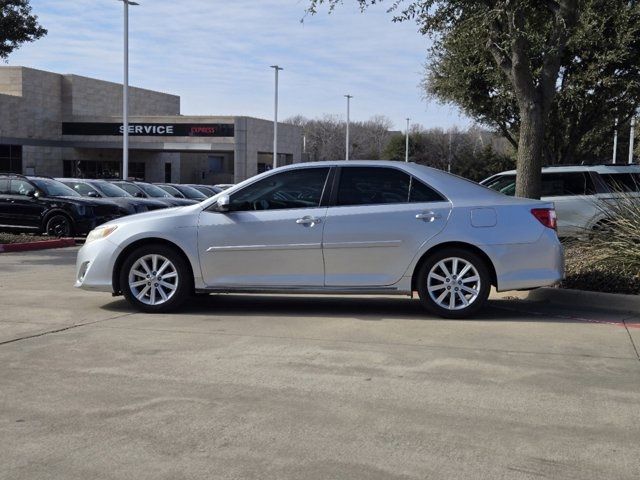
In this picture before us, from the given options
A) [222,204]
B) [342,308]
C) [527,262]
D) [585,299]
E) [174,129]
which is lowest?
[342,308]

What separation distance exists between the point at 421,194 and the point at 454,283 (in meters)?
1.06

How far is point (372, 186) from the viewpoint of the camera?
7969 millimetres

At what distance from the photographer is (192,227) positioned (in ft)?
26.0

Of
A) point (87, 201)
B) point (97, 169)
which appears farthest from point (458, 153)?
point (87, 201)

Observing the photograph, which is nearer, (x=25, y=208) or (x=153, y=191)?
(x=25, y=208)

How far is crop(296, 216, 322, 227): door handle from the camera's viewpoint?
779 centimetres

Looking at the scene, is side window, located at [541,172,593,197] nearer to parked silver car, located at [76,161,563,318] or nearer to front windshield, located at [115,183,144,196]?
parked silver car, located at [76,161,563,318]

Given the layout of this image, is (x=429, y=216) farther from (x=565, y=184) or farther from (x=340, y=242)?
(x=565, y=184)

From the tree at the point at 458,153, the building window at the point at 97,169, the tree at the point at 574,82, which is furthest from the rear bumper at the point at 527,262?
the building window at the point at 97,169

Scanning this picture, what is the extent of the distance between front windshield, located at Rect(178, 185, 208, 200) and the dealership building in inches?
833

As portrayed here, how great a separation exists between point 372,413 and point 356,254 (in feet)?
10.4

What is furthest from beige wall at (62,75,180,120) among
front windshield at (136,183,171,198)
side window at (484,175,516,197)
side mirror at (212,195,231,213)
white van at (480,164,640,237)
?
side mirror at (212,195,231,213)

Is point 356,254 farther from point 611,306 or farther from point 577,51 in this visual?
point 577,51

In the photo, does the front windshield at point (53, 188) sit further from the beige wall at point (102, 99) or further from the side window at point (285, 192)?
the beige wall at point (102, 99)
